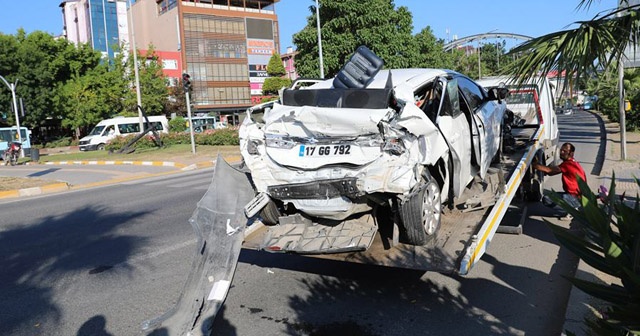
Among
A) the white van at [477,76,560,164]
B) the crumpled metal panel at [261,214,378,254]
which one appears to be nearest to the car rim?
the crumpled metal panel at [261,214,378,254]

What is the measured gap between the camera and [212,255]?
4.63 meters

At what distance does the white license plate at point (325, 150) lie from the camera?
14.6ft

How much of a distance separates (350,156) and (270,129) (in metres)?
0.91

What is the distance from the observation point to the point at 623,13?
423cm

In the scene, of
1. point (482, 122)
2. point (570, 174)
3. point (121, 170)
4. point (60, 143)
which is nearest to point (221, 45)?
point (60, 143)

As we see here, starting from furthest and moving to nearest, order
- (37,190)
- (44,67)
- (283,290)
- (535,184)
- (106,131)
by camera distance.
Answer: (44,67) < (106,131) < (37,190) < (535,184) < (283,290)

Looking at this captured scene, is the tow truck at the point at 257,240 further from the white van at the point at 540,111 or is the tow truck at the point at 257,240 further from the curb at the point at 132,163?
the curb at the point at 132,163

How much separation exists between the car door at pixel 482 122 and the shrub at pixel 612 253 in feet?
11.3

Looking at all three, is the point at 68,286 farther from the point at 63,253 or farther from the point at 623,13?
the point at 623,13

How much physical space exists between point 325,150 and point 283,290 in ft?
4.91

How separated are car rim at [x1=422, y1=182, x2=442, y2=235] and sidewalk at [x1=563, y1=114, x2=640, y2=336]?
1265 mm

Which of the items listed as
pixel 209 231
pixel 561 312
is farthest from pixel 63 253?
pixel 561 312

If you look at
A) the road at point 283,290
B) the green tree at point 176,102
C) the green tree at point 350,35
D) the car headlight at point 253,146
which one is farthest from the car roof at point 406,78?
the green tree at point 176,102

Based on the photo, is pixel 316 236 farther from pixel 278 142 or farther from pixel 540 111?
pixel 540 111
